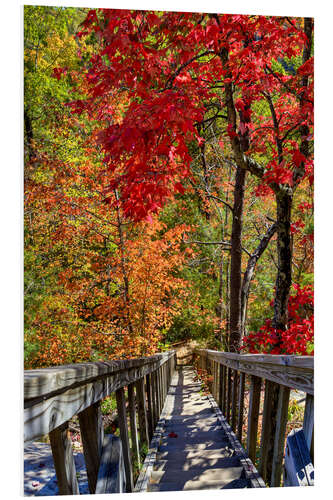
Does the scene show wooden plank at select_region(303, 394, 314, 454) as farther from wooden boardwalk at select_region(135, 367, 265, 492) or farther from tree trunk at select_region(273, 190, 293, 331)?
tree trunk at select_region(273, 190, 293, 331)

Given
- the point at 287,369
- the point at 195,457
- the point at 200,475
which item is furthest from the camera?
the point at 195,457

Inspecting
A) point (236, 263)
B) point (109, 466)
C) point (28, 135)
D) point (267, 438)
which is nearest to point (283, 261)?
point (267, 438)

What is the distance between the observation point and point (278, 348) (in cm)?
→ 305

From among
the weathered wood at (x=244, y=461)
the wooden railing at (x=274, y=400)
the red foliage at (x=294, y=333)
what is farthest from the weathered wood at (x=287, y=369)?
the red foliage at (x=294, y=333)

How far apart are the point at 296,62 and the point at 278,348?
216 centimetres

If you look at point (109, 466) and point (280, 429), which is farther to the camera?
point (280, 429)

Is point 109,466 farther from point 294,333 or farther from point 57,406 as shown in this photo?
point 294,333

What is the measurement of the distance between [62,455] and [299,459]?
876mm

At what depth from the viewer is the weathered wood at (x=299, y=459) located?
4.89ft

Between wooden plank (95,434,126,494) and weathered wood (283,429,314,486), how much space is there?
64cm

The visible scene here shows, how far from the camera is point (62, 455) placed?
113cm

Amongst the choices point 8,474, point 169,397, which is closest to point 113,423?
point 169,397

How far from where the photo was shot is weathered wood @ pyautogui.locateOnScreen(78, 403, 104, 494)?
1387 millimetres

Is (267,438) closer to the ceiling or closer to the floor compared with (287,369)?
closer to the floor
